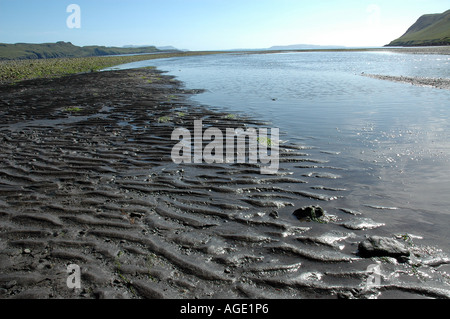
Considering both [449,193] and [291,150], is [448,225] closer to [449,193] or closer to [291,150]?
[449,193]

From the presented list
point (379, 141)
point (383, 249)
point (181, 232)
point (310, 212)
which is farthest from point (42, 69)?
point (383, 249)

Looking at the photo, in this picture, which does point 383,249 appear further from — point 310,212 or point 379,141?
point 379,141

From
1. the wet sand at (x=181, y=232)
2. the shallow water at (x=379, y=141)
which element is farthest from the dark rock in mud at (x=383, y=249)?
the shallow water at (x=379, y=141)

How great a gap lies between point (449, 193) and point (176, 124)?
10.9 metres

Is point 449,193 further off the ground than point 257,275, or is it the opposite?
point 449,193

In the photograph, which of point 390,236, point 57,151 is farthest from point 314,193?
point 57,151

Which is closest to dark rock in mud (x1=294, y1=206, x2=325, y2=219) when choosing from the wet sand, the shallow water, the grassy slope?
the wet sand

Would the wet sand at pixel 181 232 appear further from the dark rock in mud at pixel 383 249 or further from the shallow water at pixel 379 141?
the shallow water at pixel 379 141

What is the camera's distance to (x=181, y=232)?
570 cm

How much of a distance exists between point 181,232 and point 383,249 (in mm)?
3524

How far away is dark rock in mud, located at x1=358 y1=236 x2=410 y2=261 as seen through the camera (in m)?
4.91

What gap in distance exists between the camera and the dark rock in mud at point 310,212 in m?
6.13

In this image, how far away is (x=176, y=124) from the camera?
14.5m

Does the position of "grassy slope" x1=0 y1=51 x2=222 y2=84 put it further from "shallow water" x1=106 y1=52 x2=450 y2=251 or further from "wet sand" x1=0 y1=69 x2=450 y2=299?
"wet sand" x1=0 y1=69 x2=450 y2=299
